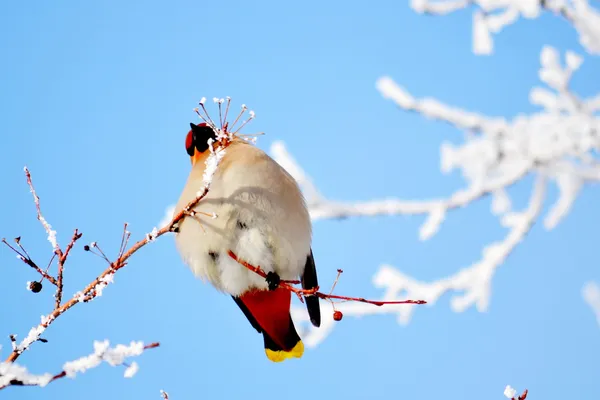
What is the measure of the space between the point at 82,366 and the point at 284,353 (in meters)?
1.73

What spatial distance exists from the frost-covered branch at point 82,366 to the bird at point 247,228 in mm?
981

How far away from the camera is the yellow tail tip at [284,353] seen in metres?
2.71

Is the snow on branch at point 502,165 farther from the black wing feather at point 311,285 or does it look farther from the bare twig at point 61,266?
the bare twig at point 61,266

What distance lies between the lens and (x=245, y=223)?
2.22 m

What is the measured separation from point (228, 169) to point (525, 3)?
260 cm

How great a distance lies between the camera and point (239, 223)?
7.29ft

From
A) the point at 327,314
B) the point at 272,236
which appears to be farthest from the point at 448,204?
the point at 272,236

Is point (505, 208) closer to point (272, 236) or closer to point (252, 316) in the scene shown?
point (252, 316)

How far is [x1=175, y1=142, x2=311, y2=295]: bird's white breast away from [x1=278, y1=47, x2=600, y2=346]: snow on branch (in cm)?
214

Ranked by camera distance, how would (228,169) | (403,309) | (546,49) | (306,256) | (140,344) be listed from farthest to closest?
(403,309) → (546,49) → (306,256) → (228,169) → (140,344)

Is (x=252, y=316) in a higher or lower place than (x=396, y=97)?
lower

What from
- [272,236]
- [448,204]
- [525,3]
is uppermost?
[525,3]

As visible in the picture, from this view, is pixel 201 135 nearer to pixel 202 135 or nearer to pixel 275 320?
pixel 202 135

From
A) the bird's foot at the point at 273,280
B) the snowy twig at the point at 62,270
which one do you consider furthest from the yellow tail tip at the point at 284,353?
the snowy twig at the point at 62,270
